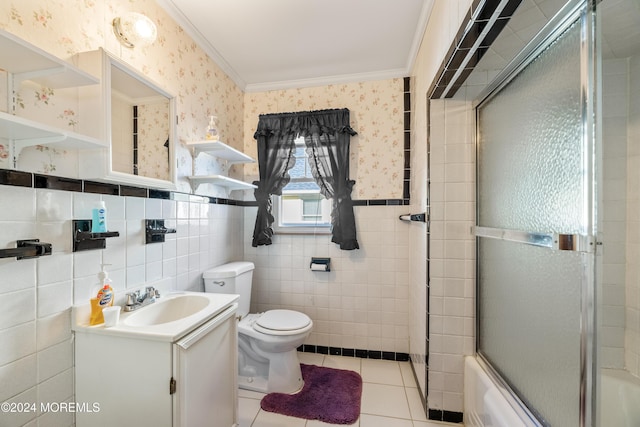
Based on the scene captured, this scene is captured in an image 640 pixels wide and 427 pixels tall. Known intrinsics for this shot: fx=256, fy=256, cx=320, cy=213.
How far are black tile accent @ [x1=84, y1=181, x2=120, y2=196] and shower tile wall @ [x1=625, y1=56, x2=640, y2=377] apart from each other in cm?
246

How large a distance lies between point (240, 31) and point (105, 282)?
167 centimetres

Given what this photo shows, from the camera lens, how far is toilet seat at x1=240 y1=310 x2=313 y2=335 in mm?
1735

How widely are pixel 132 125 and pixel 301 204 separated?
4.68 feet

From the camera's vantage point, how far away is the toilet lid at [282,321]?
176cm

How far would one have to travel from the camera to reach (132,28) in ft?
4.02

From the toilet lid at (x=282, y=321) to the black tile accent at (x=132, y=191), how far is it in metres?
1.12

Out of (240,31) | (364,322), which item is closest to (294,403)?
(364,322)

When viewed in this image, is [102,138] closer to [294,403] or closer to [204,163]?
[204,163]

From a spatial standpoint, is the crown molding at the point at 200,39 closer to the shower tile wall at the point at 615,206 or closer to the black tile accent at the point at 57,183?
the black tile accent at the point at 57,183

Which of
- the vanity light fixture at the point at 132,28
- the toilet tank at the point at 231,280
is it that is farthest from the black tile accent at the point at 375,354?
the vanity light fixture at the point at 132,28

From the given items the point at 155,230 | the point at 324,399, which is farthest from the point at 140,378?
the point at 324,399

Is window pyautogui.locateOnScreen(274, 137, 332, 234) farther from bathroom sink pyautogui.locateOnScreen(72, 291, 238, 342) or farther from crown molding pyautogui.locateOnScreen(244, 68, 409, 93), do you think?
bathroom sink pyautogui.locateOnScreen(72, 291, 238, 342)

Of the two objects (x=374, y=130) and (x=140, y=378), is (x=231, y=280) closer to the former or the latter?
(x=140, y=378)

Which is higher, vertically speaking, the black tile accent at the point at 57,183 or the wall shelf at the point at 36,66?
the wall shelf at the point at 36,66
